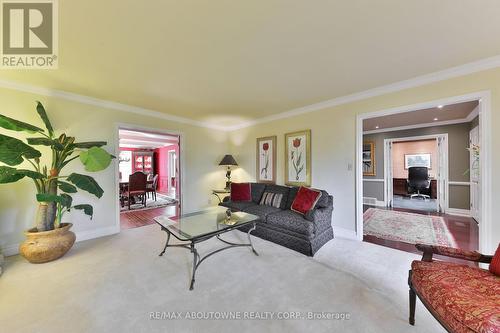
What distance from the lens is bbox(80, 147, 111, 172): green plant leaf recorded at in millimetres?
2550

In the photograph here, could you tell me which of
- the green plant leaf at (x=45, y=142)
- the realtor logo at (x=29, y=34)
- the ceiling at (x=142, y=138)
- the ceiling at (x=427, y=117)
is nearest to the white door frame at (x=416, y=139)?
the ceiling at (x=427, y=117)

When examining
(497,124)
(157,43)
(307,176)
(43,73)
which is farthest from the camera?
(307,176)

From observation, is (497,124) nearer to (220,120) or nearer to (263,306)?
(263,306)

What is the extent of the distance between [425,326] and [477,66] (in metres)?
2.91

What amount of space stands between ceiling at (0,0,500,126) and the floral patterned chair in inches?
75.9

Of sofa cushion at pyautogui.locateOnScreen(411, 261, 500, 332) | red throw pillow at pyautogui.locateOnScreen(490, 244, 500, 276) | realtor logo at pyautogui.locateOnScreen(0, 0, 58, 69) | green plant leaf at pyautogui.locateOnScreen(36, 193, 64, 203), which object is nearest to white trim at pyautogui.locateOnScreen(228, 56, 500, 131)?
red throw pillow at pyautogui.locateOnScreen(490, 244, 500, 276)

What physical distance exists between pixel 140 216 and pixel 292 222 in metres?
3.93

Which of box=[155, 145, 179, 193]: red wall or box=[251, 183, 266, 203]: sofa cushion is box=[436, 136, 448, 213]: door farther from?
box=[155, 145, 179, 193]: red wall

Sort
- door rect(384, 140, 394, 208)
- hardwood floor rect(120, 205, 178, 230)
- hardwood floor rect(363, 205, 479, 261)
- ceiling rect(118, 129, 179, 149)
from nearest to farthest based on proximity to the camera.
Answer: hardwood floor rect(363, 205, 479, 261)
hardwood floor rect(120, 205, 178, 230)
door rect(384, 140, 394, 208)
ceiling rect(118, 129, 179, 149)

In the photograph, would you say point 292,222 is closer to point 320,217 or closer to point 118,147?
point 320,217

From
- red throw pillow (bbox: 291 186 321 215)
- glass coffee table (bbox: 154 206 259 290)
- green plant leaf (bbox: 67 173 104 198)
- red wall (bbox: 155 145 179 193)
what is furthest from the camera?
red wall (bbox: 155 145 179 193)

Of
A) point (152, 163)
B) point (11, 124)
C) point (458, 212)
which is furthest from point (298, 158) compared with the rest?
point (152, 163)

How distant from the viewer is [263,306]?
165cm

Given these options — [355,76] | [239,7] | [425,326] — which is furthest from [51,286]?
[355,76]
